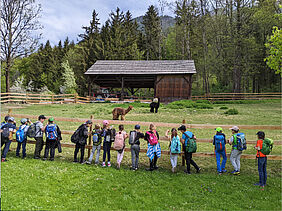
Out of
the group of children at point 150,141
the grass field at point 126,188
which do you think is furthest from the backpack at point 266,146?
the grass field at point 126,188

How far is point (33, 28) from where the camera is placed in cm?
2581

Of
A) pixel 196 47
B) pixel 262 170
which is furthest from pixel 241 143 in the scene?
pixel 196 47

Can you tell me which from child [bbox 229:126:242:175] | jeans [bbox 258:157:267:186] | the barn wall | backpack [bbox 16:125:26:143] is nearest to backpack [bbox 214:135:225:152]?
child [bbox 229:126:242:175]

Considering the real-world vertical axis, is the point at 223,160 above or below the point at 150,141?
below

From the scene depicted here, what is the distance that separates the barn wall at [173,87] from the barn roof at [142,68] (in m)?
0.82

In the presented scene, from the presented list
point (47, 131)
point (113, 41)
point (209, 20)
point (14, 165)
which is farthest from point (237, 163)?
point (113, 41)

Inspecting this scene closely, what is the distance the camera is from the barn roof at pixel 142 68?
2566 cm

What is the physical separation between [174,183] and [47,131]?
4099 mm

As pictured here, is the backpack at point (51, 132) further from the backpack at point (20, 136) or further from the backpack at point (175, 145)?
the backpack at point (175, 145)

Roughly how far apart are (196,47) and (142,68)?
1980 centimetres

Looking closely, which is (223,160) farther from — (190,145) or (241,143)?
(190,145)

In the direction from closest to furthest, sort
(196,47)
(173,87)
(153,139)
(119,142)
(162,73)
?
(153,139)
(119,142)
(162,73)
(173,87)
(196,47)

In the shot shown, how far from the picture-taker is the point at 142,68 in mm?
27047

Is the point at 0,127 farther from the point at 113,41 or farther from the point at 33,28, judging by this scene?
the point at 113,41
